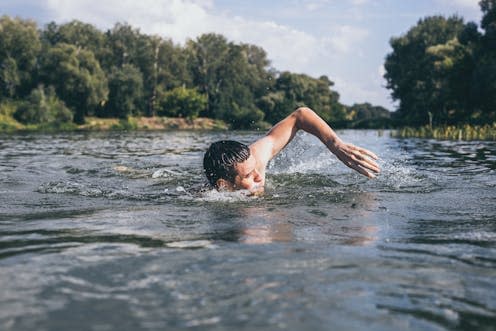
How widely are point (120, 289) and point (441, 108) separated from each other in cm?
5058

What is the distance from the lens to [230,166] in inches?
221

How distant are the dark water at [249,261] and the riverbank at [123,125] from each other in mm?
45807

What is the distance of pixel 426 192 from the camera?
19.5 feet

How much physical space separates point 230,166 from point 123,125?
188 feet

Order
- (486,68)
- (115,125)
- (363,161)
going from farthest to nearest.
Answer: (115,125) < (486,68) < (363,161)

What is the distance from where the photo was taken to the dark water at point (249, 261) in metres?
2.08

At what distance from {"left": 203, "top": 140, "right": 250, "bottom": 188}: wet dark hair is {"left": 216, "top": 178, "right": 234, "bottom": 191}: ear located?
1.3 inches

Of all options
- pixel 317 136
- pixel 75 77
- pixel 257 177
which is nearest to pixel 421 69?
pixel 75 77

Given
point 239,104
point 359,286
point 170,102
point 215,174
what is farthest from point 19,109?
point 359,286

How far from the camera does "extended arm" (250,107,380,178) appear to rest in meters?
5.33

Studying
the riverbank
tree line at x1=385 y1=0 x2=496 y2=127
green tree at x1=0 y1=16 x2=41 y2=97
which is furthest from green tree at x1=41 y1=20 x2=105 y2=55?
tree line at x1=385 y1=0 x2=496 y2=127

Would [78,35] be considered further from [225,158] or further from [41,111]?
[225,158]

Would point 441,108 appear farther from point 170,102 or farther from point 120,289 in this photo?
point 120,289

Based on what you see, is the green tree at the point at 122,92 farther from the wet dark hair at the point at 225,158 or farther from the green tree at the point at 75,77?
the wet dark hair at the point at 225,158
